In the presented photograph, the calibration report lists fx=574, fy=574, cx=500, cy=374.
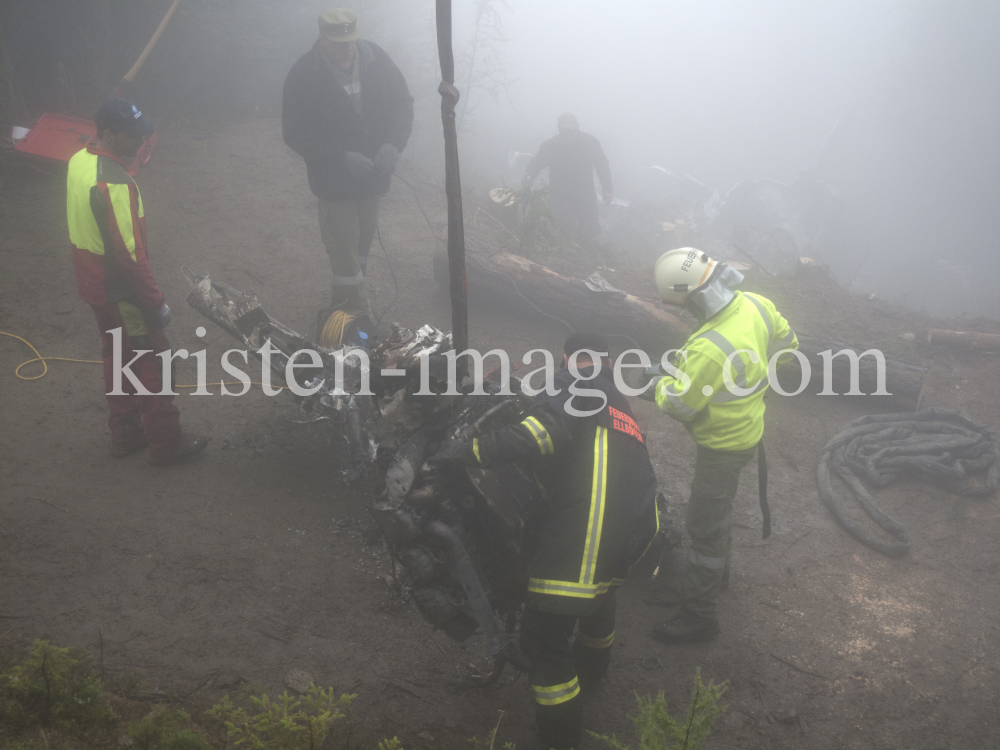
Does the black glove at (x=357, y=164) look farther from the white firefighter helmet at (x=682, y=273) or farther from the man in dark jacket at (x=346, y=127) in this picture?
the white firefighter helmet at (x=682, y=273)

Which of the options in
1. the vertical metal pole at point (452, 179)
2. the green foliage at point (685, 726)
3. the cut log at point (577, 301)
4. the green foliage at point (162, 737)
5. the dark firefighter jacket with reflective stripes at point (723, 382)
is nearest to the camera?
the green foliage at point (685, 726)

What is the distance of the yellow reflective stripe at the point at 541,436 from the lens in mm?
2359

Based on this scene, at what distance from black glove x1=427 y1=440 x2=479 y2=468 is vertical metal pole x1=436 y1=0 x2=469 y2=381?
496 mm

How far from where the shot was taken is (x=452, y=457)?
7.92ft

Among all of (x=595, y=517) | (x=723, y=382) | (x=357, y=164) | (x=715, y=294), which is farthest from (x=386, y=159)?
(x=595, y=517)

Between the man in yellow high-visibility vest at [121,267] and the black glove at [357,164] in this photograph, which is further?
the black glove at [357,164]

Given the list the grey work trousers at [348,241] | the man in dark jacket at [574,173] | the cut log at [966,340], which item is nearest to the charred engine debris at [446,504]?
the grey work trousers at [348,241]

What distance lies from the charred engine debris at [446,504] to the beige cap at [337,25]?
8.87 feet

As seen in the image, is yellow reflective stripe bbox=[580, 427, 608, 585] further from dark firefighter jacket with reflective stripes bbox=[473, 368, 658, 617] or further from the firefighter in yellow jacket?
the firefighter in yellow jacket

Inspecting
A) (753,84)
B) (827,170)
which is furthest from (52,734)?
(753,84)

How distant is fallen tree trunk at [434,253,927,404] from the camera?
557cm

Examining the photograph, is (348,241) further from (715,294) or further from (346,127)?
(715,294)

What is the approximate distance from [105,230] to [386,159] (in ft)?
6.87

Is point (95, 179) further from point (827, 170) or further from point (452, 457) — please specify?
point (827, 170)
